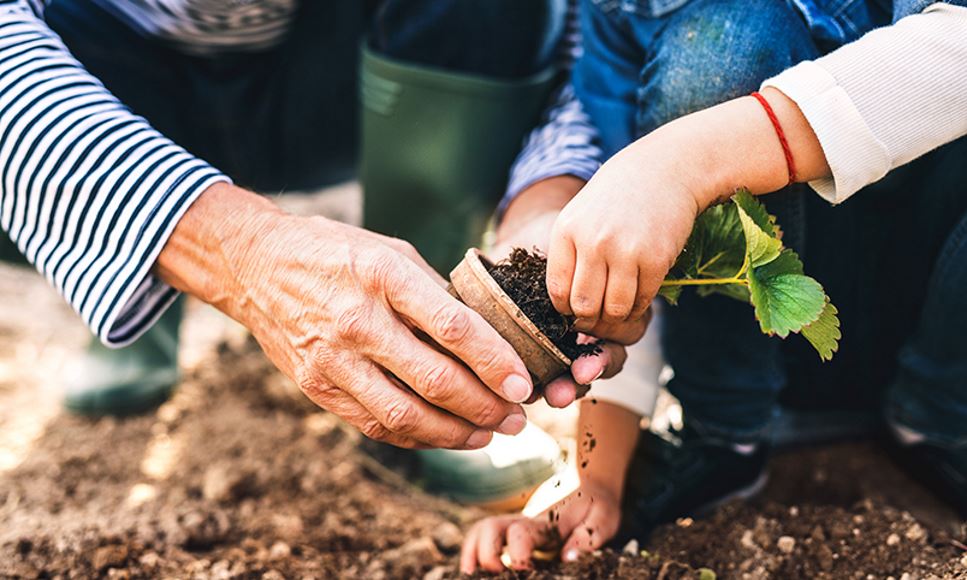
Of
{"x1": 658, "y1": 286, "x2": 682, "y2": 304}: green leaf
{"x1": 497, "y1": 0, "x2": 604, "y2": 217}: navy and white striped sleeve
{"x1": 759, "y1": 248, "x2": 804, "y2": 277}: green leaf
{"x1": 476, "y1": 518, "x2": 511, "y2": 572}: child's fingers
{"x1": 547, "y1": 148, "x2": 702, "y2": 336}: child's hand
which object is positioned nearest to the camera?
{"x1": 547, "y1": 148, "x2": 702, "y2": 336}: child's hand

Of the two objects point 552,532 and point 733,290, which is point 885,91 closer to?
point 733,290

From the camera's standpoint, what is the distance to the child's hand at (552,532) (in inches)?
56.1

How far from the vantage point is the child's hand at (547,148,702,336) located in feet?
3.58

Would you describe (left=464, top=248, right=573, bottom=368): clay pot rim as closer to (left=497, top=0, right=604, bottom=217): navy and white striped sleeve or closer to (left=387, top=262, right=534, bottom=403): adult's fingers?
(left=387, top=262, right=534, bottom=403): adult's fingers

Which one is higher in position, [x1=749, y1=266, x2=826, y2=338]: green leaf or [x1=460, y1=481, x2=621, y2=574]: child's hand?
[x1=749, y1=266, x2=826, y2=338]: green leaf

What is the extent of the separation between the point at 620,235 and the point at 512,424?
36 centimetres

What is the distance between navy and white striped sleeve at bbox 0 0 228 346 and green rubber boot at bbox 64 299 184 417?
903 millimetres

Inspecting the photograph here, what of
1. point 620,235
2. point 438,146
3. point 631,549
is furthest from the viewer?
point 438,146

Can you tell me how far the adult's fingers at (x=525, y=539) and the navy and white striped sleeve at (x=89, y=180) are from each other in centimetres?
74

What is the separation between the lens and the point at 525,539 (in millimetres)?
1436

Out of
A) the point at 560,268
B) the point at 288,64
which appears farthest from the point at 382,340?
the point at 288,64

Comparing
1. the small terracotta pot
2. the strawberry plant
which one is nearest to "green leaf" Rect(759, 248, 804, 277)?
the strawberry plant

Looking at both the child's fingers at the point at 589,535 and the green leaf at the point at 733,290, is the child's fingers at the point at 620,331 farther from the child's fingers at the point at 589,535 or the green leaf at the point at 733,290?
the child's fingers at the point at 589,535

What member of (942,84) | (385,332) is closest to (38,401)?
(385,332)
